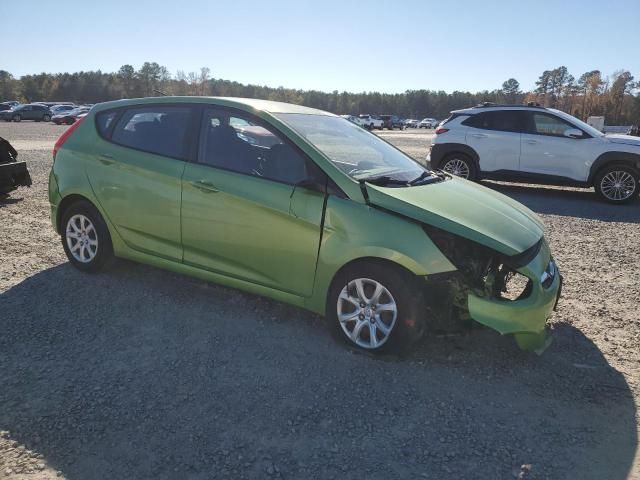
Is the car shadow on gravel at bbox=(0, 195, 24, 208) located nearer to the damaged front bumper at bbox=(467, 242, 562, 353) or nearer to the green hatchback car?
the green hatchback car

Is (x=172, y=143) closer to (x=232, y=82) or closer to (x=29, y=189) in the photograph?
(x=29, y=189)

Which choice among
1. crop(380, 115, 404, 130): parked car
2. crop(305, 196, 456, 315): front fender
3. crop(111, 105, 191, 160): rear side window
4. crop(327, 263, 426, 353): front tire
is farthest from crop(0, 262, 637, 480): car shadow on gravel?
crop(380, 115, 404, 130): parked car

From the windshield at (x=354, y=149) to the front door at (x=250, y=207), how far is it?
0.28 m

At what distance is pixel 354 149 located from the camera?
4.47 metres

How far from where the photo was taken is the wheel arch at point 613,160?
32.1ft

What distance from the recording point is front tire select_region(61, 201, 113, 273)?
4941 millimetres

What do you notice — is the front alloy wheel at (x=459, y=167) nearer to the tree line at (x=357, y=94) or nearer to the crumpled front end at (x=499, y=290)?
the crumpled front end at (x=499, y=290)

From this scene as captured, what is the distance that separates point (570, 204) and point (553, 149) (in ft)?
3.82

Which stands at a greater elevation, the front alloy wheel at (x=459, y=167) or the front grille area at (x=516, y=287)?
the front alloy wheel at (x=459, y=167)

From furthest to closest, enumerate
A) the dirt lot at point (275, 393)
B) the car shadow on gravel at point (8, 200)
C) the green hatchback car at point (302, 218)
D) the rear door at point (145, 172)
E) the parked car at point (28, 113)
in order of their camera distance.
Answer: the parked car at point (28, 113) < the car shadow on gravel at point (8, 200) < the rear door at point (145, 172) < the green hatchback car at point (302, 218) < the dirt lot at point (275, 393)

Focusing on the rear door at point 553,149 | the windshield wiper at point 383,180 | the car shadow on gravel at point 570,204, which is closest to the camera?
the windshield wiper at point 383,180

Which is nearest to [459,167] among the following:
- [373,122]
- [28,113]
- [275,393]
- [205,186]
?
[205,186]

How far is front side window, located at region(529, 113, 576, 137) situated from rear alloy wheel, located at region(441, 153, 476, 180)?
137cm

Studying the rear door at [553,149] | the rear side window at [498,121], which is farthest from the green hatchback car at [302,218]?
the rear side window at [498,121]
